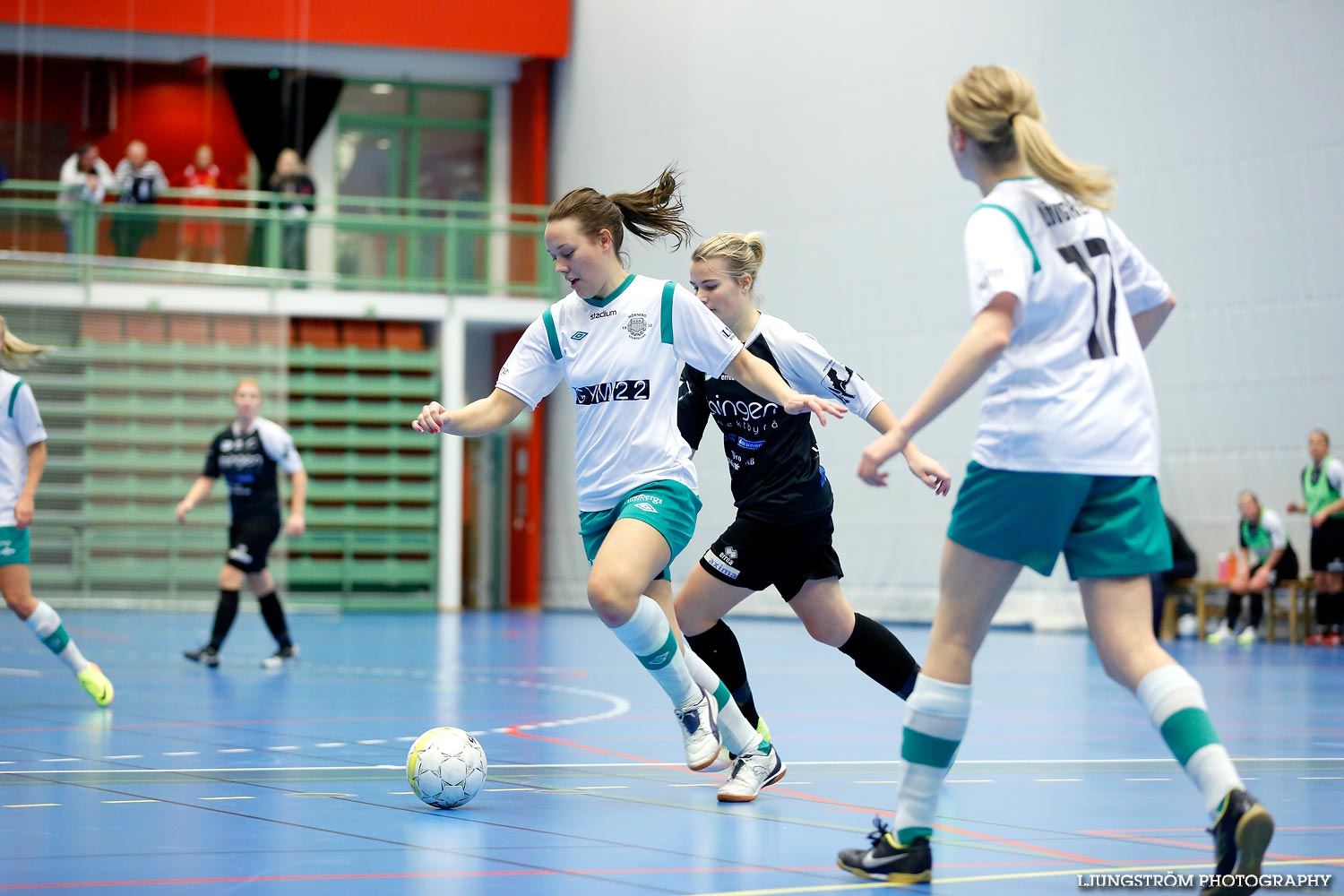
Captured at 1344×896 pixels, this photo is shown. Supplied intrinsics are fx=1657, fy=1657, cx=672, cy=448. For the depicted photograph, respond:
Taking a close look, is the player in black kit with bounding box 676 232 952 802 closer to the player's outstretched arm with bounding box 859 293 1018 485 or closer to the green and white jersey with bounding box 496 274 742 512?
the green and white jersey with bounding box 496 274 742 512

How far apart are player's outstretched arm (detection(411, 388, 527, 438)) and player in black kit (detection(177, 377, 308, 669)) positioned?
6.51m

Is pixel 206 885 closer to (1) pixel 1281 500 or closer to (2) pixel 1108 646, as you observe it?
(2) pixel 1108 646

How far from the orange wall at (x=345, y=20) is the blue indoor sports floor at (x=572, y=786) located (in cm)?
1389

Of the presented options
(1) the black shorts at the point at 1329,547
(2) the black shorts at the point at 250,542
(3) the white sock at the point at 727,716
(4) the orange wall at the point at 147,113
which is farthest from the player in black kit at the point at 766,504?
Result: (4) the orange wall at the point at 147,113

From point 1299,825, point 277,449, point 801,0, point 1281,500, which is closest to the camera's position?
point 1299,825

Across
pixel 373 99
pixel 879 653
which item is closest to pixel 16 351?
pixel 879 653

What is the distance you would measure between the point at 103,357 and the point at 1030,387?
19836mm

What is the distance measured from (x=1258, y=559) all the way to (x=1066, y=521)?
45.2ft

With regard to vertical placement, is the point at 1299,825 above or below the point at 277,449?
below

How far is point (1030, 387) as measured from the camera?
13.1 ft

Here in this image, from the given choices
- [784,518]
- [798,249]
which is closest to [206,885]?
[784,518]

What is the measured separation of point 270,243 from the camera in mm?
21812

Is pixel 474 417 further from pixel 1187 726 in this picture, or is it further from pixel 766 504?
pixel 1187 726

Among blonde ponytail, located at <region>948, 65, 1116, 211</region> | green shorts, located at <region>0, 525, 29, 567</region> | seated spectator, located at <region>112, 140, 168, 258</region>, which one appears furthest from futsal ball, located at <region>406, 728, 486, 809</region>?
seated spectator, located at <region>112, 140, 168, 258</region>
